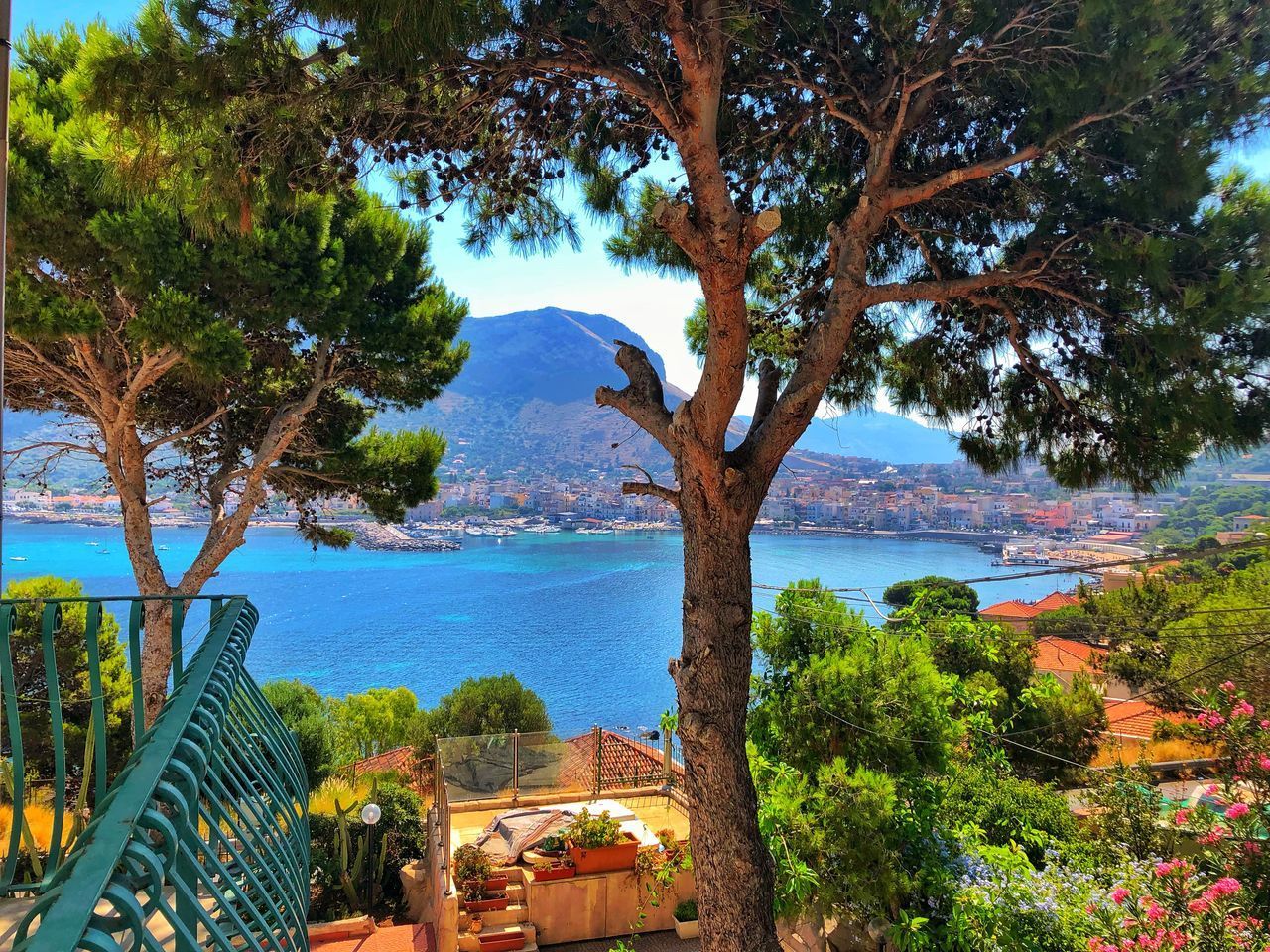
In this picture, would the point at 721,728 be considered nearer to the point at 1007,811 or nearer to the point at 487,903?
the point at 1007,811

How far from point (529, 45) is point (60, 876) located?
Answer: 423 centimetres

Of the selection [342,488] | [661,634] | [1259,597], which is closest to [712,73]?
[342,488]

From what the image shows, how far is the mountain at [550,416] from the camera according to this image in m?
110

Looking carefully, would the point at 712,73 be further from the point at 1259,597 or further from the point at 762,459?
the point at 1259,597

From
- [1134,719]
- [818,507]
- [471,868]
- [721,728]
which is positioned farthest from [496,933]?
[818,507]

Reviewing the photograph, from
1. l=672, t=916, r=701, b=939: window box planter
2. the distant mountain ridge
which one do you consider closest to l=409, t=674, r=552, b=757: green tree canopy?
l=672, t=916, r=701, b=939: window box planter

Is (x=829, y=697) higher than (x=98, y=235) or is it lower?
lower

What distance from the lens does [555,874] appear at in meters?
8.56

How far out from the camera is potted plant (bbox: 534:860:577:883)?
28.0ft

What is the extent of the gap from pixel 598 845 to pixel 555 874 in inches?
20.8

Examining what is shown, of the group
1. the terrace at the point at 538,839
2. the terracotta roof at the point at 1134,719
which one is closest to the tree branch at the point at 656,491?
the terrace at the point at 538,839

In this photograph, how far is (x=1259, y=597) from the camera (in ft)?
39.6

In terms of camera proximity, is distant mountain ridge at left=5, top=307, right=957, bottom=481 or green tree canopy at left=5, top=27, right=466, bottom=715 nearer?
green tree canopy at left=5, top=27, right=466, bottom=715

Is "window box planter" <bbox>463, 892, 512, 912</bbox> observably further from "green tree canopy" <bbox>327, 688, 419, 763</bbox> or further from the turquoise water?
the turquoise water
